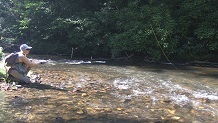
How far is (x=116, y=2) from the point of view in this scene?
16750mm

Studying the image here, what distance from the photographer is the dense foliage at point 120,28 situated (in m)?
13.2

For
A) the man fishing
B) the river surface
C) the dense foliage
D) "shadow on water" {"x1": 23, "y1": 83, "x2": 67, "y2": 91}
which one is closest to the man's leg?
the man fishing

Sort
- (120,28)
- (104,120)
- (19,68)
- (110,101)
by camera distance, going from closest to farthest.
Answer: (104,120) < (110,101) < (19,68) < (120,28)

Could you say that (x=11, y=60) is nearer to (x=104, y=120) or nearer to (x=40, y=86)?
(x=40, y=86)

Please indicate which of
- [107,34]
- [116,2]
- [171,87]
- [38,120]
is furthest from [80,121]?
[116,2]

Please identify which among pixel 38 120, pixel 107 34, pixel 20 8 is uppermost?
pixel 20 8

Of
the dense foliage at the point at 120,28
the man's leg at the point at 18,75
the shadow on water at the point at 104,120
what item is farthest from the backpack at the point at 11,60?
the dense foliage at the point at 120,28

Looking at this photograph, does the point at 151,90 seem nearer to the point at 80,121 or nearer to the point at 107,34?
the point at 80,121

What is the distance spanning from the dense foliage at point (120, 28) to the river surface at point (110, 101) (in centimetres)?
547

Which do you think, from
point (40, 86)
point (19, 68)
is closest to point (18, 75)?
point (19, 68)

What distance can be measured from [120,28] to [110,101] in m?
10.0

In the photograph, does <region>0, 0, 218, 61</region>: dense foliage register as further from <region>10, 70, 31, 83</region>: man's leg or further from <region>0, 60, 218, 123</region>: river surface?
<region>10, 70, 31, 83</region>: man's leg

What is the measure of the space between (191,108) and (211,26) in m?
9.07

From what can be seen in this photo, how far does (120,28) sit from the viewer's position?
593 inches
